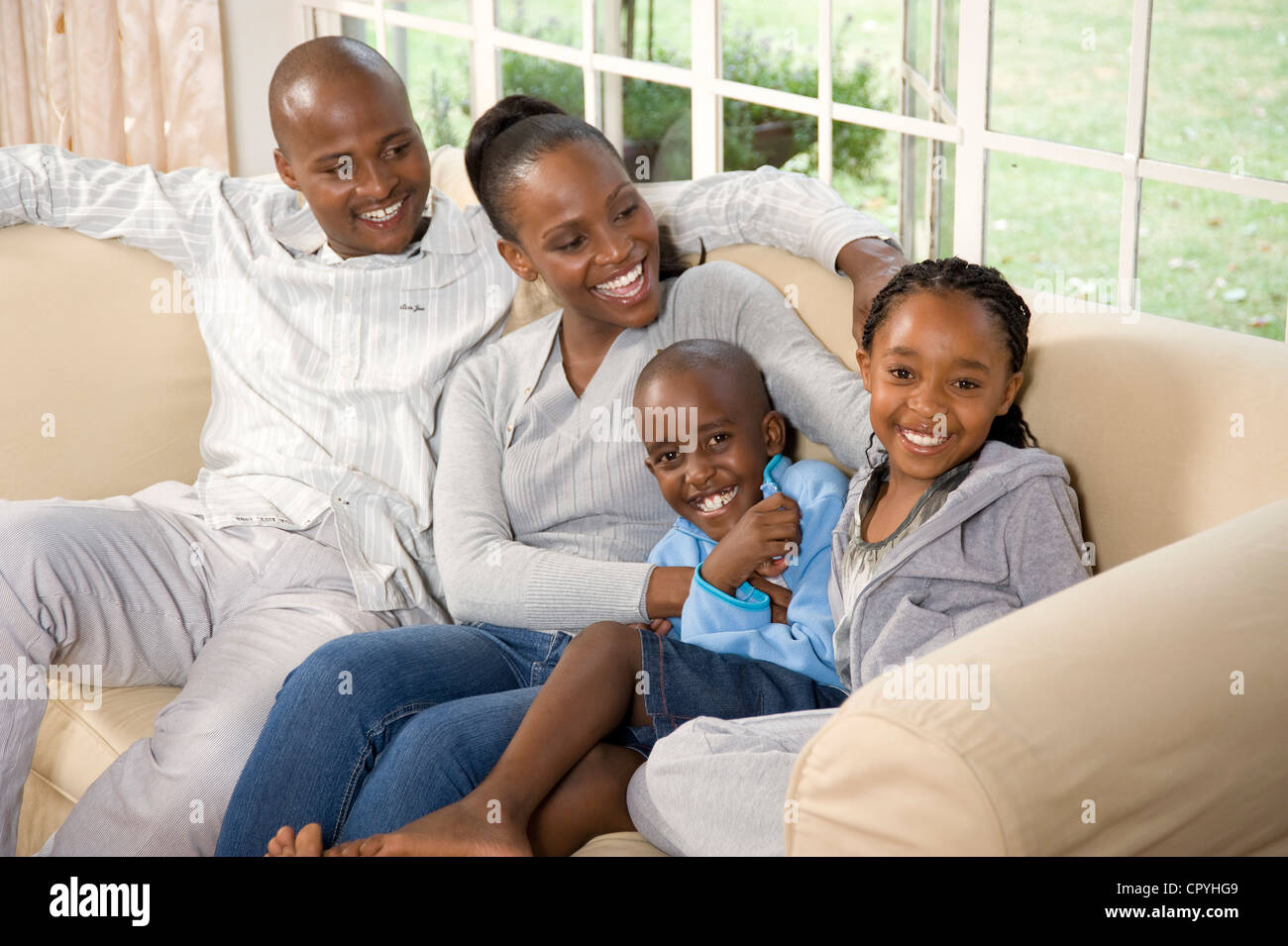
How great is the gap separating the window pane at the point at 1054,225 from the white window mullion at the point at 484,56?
4.19ft

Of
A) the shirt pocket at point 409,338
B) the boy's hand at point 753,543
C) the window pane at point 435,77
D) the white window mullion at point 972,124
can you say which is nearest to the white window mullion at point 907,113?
the white window mullion at point 972,124

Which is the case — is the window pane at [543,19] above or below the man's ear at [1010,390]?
above

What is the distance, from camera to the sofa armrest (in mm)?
817

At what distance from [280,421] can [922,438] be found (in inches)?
40.4

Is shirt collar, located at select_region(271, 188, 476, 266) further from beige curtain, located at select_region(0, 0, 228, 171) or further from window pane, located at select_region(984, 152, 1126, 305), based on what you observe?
beige curtain, located at select_region(0, 0, 228, 171)

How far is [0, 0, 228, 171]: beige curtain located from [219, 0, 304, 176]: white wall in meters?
0.07

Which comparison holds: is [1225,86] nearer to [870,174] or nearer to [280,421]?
[870,174]

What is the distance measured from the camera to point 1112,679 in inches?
34.2

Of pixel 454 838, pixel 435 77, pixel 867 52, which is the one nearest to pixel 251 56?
pixel 435 77

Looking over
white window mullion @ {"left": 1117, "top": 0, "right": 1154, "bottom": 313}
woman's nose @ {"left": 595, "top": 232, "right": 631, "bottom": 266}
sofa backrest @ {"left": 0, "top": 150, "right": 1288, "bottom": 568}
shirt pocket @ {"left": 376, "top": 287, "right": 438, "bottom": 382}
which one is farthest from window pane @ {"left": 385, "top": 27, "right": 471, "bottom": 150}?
white window mullion @ {"left": 1117, "top": 0, "right": 1154, "bottom": 313}

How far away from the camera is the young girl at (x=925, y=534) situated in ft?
3.85

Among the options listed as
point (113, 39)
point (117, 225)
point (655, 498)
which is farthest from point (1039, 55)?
point (113, 39)

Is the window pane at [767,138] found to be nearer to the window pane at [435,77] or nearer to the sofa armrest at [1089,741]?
the window pane at [435,77]
